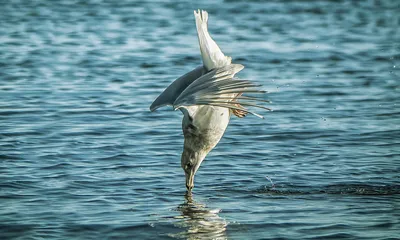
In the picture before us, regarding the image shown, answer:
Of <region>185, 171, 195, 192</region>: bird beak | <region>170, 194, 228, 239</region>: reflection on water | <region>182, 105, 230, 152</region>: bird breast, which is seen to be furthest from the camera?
<region>185, 171, 195, 192</region>: bird beak

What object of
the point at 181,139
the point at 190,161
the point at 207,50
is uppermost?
the point at 207,50

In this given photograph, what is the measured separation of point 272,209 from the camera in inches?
329

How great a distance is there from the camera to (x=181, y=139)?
11.3 meters

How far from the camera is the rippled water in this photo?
8.07 metres

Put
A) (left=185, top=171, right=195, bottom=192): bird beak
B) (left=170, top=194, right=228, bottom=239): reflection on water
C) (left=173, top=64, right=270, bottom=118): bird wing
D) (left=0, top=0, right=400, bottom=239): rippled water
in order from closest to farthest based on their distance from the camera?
(left=173, top=64, right=270, bottom=118): bird wing, (left=170, top=194, right=228, bottom=239): reflection on water, (left=0, top=0, right=400, bottom=239): rippled water, (left=185, top=171, right=195, bottom=192): bird beak

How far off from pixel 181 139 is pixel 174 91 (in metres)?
3.37

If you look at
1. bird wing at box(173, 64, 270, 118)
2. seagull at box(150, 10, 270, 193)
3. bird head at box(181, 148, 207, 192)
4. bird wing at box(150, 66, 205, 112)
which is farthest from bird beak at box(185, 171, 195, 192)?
bird wing at box(173, 64, 270, 118)

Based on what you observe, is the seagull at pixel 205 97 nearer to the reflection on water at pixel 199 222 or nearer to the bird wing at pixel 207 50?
the bird wing at pixel 207 50

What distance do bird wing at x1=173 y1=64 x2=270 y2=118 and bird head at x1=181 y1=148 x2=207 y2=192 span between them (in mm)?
901

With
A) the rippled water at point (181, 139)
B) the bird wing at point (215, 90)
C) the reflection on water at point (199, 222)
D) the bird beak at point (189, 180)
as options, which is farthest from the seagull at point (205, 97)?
the rippled water at point (181, 139)

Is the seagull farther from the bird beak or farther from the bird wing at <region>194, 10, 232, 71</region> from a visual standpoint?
the bird beak

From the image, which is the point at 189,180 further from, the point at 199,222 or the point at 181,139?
the point at 181,139

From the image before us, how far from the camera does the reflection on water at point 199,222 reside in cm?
765

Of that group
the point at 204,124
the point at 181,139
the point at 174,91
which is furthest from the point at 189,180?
the point at 181,139
